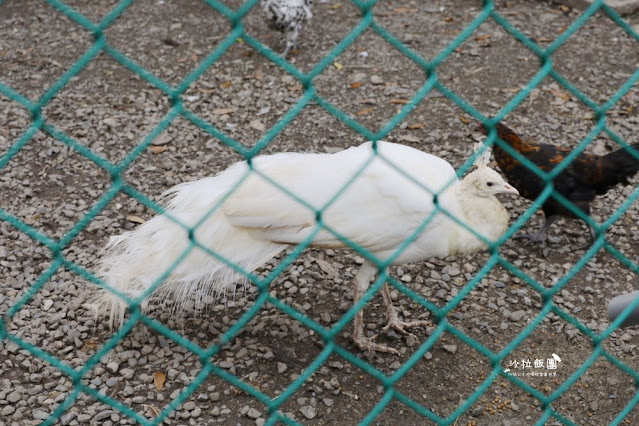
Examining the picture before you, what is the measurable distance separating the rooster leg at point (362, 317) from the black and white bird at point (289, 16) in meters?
3.07

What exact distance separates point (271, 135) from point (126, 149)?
3745 millimetres

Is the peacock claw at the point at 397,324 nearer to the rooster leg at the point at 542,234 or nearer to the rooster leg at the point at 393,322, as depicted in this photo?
the rooster leg at the point at 393,322

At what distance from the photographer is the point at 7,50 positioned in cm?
612

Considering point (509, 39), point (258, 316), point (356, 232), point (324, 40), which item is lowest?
point (258, 316)

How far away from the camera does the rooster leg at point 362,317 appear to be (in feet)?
11.5

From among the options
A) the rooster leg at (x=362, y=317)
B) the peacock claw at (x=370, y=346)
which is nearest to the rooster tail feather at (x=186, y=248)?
the rooster leg at (x=362, y=317)

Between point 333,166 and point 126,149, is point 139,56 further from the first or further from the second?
point 333,166

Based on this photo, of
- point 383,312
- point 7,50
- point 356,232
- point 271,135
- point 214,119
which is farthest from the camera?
point 7,50

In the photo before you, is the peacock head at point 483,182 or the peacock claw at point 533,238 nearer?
the peacock head at point 483,182

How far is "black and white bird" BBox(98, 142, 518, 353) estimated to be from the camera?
3045 millimetres

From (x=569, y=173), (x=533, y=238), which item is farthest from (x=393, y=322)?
(x=569, y=173)

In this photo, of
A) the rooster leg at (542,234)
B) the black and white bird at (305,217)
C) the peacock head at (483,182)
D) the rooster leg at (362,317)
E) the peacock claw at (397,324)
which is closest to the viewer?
the black and white bird at (305,217)

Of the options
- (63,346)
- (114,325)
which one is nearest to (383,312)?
(114,325)

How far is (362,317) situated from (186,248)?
0.98 m
